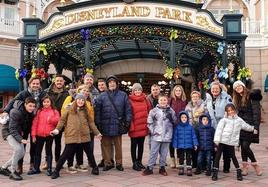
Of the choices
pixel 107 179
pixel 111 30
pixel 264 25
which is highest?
pixel 264 25

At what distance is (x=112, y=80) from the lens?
23.4 feet

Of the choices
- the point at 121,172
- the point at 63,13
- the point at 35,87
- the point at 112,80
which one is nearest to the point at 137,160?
Result: the point at 121,172

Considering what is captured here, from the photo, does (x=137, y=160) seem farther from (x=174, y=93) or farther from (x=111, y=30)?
(x=111, y=30)

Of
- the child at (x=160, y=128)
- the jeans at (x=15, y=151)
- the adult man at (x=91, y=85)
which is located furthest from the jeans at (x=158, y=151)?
the jeans at (x=15, y=151)

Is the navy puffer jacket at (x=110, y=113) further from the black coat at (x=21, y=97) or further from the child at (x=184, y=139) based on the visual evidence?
the black coat at (x=21, y=97)

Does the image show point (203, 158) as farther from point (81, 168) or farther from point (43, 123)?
point (43, 123)

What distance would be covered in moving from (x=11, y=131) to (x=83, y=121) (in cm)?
118

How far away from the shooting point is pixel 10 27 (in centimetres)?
2064

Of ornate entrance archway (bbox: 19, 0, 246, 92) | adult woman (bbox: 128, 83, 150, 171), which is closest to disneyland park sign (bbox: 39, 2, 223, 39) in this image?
ornate entrance archway (bbox: 19, 0, 246, 92)

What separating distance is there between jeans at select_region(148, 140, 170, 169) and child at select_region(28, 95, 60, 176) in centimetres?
172

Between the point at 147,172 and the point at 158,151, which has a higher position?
the point at 158,151

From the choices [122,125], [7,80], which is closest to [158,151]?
[122,125]

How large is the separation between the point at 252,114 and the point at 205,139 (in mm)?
932

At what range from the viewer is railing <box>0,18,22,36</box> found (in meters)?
20.2
